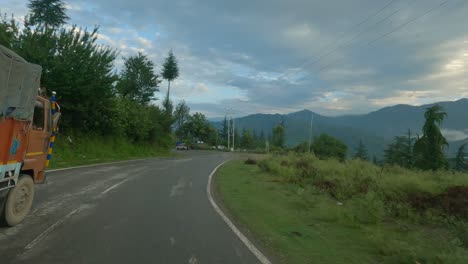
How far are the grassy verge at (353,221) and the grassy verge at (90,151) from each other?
12952 mm

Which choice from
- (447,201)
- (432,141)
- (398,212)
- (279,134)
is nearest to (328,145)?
(279,134)

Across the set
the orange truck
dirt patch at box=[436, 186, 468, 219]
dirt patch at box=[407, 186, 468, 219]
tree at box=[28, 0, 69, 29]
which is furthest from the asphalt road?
tree at box=[28, 0, 69, 29]

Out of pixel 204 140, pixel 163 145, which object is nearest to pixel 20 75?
pixel 163 145

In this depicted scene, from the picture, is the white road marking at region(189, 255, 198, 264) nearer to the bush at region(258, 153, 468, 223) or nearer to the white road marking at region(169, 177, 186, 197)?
the bush at region(258, 153, 468, 223)

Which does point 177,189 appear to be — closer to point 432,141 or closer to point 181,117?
point 432,141

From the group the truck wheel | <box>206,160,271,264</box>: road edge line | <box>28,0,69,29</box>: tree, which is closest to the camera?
<box>206,160,271,264</box>: road edge line

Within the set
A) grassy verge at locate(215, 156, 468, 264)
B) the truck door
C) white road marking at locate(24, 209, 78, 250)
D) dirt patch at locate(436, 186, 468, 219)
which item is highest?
the truck door

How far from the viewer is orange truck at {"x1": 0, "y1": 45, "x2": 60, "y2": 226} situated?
6531 millimetres

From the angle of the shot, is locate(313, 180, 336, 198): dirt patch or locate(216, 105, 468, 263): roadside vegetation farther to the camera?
locate(313, 180, 336, 198): dirt patch

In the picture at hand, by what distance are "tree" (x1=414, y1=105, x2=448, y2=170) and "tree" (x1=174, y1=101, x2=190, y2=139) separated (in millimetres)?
70565

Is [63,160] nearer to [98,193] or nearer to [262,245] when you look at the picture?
[98,193]

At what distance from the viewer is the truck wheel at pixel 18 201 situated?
710 centimetres

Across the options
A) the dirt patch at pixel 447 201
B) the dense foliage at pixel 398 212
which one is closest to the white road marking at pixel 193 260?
the dense foliage at pixel 398 212

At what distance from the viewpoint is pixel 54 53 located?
2573cm
